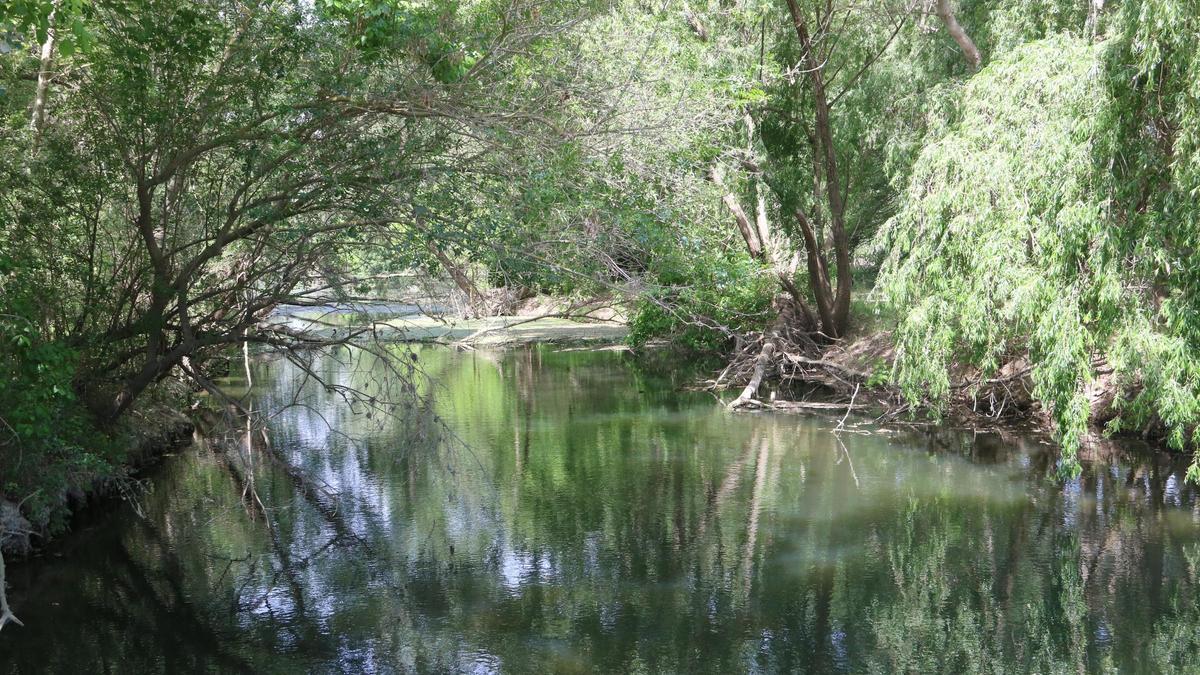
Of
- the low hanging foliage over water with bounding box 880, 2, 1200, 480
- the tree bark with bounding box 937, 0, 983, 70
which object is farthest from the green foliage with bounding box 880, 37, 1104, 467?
the tree bark with bounding box 937, 0, 983, 70

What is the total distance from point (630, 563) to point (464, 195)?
3.40 meters

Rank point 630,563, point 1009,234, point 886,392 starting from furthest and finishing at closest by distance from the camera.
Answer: point 886,392 → point 1009,234 → point 630,563

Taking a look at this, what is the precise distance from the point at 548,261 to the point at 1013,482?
550 centimetres

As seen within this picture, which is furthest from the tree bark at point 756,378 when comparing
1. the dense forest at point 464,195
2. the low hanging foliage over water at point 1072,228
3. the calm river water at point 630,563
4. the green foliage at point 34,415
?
the green foliage at point 34,415

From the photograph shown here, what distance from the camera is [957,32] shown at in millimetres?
14312

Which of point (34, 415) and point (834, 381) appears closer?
point (34, 415)

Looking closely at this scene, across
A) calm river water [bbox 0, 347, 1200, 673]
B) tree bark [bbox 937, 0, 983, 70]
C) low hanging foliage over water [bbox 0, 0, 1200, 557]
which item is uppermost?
tree bark [bbox 937, 0, 983, 70]

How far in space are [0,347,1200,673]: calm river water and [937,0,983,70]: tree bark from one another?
522cm

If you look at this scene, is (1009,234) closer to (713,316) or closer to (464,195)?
(464,195)

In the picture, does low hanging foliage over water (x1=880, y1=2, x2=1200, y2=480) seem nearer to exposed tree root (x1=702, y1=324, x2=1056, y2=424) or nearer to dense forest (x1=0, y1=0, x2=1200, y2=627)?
dense forest (x1=0, y1=0, x2=1200, y2=627)

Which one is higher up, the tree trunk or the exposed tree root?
the tree trunk

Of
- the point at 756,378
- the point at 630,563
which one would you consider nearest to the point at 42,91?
the point at 630,563

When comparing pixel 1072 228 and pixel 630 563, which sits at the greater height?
pixel 1072 228

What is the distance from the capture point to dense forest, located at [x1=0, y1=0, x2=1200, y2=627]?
8.45 metres
